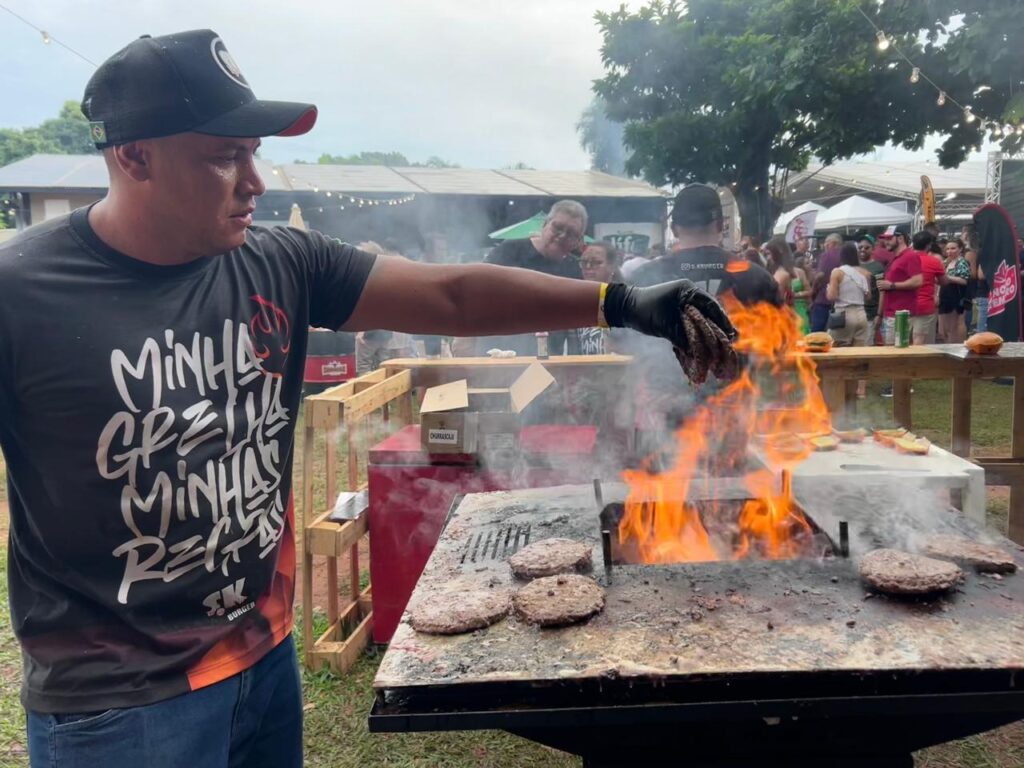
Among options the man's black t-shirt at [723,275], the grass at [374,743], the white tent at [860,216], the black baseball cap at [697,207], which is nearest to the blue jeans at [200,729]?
the grass at [374,743]

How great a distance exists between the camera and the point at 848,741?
1.80 m

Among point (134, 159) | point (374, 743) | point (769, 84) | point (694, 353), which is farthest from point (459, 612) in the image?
point (769, 84)

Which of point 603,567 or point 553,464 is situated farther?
point 553,464

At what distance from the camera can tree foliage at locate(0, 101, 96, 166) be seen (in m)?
39.7

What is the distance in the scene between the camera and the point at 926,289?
388 inches

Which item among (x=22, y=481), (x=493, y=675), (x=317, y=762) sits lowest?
(x=317, y=762)

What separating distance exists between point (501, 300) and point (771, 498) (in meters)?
1.30

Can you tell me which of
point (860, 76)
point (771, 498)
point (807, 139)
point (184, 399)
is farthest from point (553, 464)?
point (807, 139)

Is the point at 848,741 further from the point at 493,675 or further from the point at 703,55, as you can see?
the point at 703,55

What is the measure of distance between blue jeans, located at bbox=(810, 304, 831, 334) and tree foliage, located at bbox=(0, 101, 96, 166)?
138 ft

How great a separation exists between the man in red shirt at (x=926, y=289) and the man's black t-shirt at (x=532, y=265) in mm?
6353

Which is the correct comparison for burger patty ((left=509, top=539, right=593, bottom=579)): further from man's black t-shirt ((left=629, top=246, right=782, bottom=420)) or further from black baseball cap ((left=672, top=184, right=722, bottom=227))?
black baseball cap ((left=672, top=184, right=722, bottom=227))

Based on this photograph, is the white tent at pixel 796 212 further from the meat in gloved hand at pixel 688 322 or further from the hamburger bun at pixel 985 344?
the meat in gloved hand at pixel 688 322

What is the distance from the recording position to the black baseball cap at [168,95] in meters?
1.43
